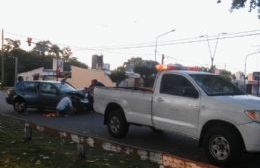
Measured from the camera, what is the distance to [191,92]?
33.4 ft

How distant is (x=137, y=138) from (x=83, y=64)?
11349 centimetres

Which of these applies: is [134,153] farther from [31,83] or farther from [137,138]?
[31,83]

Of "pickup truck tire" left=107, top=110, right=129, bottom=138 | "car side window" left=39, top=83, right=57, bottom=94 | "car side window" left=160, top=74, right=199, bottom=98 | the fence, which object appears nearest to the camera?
the fence

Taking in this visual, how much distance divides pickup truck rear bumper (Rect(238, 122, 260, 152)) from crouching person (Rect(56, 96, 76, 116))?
1175 centimetres

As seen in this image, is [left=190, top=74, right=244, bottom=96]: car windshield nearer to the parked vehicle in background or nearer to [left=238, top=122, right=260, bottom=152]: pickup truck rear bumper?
[left=238, top=122, right=260, bottom=152]: pickup truck rear bumper

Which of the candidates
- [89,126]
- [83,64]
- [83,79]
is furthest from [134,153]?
[83,64]

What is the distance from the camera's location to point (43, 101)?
20625 millimetres

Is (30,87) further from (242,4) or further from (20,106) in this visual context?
(242,4)

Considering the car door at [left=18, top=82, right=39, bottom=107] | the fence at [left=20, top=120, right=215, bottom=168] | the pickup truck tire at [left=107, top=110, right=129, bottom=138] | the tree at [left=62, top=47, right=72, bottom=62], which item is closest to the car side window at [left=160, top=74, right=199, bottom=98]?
the pickup truck tire at [left=107, top=110, right=129, bottom=138]

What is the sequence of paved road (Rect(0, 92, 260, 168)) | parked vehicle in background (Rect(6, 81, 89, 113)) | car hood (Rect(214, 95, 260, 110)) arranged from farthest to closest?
parked vehicle in background (Rect(6, 81, 89, 113)) < paved road (Rect(0, 92, 260, 168)) < car hood (Rect(214, 95, 260, 110))

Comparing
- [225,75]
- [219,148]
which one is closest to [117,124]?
[219,148]

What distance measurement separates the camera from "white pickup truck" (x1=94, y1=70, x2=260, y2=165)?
29.3 feet

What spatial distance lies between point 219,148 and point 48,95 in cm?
1255

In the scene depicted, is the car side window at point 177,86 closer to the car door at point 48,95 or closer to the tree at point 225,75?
the tree at point 225,75
